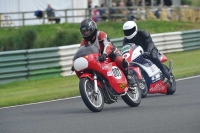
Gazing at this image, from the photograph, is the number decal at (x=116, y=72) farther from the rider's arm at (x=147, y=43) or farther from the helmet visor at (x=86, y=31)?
the rider's arm at (x=147, y=43)

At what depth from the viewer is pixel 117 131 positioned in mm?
8195

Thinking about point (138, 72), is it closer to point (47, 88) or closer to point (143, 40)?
point (143, 40)

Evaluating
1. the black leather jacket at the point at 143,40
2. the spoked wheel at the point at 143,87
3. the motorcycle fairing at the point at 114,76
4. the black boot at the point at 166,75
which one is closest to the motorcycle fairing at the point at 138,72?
the spoked wheel at the point at 143,87

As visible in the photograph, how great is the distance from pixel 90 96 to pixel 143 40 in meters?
3.05

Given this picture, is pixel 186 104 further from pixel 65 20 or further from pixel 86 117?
pixel 65 20

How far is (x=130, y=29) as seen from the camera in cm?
1293

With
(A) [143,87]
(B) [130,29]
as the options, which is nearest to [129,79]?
(A) [143,87]

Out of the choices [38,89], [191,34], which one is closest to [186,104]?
[38,89]

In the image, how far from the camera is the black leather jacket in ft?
42.7

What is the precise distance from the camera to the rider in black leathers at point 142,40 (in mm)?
12895

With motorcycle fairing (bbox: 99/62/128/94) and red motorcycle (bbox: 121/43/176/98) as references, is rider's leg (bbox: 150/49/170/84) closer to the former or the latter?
red motorcycle (bbox: 121/43/176/98)

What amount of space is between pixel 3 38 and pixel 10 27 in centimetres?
722

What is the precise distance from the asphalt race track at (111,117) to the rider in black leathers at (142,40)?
28.7 inches

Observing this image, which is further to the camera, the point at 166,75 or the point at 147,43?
the point at 166,75
